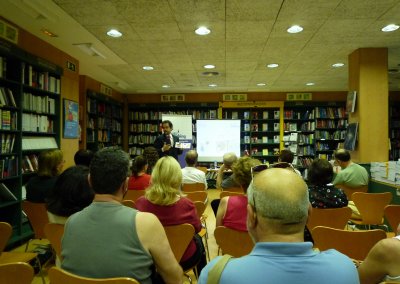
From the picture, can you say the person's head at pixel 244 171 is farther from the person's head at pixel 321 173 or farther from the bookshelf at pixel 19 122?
the bookshelf at pixel 19 122

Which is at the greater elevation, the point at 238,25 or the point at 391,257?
the point at 238,25

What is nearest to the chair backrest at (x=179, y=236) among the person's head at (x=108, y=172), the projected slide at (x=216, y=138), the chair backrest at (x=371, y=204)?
the person's head at (x=108, y=172)

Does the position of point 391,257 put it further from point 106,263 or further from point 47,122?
point 47,122

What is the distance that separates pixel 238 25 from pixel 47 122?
343 centimetres

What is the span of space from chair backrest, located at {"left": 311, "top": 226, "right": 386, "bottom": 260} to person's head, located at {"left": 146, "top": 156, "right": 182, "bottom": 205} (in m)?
1.03

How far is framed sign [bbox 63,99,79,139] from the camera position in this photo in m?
5.60

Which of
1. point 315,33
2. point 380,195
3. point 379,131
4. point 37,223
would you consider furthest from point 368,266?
point 379,131

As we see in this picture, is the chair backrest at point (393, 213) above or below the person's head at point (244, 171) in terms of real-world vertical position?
below

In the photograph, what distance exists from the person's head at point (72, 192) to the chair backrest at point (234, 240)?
1.10m

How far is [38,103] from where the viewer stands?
496 centimetres

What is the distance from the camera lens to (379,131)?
5281 mm

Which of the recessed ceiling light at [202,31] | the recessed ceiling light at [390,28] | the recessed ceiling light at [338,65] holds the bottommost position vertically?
the recessed ceiling light at [338,65]

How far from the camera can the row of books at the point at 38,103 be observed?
15.3 feet

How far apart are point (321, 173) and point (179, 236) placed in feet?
4.74
